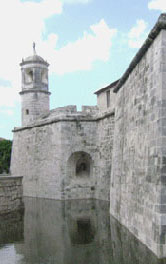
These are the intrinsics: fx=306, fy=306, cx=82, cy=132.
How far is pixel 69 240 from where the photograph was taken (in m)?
6.89

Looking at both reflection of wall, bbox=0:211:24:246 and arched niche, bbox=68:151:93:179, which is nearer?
reflection of wall, bbox=0:211:24:246

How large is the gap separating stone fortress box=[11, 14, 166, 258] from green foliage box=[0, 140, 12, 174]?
14.4 ft

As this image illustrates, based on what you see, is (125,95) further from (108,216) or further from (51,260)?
(51,260)

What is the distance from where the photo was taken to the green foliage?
2192 cm

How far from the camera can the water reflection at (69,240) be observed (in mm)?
5512

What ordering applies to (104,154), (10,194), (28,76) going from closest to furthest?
(10,194) → (104,154) → (28,76)

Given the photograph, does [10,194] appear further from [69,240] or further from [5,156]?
[5,156]

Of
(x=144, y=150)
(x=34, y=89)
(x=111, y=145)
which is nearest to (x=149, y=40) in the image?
(x=144, y=150)

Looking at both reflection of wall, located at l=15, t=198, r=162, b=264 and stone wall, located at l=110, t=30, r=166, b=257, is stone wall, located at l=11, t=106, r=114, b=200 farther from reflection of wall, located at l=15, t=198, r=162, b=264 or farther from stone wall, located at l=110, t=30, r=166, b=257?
stone wall, located at l=110, t=30, r=166, b=257

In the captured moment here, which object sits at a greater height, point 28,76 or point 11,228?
point 28,76

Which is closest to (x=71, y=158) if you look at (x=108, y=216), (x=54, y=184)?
(x=54, y=184)

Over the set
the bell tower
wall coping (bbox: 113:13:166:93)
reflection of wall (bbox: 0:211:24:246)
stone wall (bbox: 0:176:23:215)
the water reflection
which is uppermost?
the bell tower

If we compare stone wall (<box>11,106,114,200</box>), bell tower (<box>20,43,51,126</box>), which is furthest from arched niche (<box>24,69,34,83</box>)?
stone wall (<box>11,106,114,200</box>)

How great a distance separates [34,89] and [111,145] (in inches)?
259
